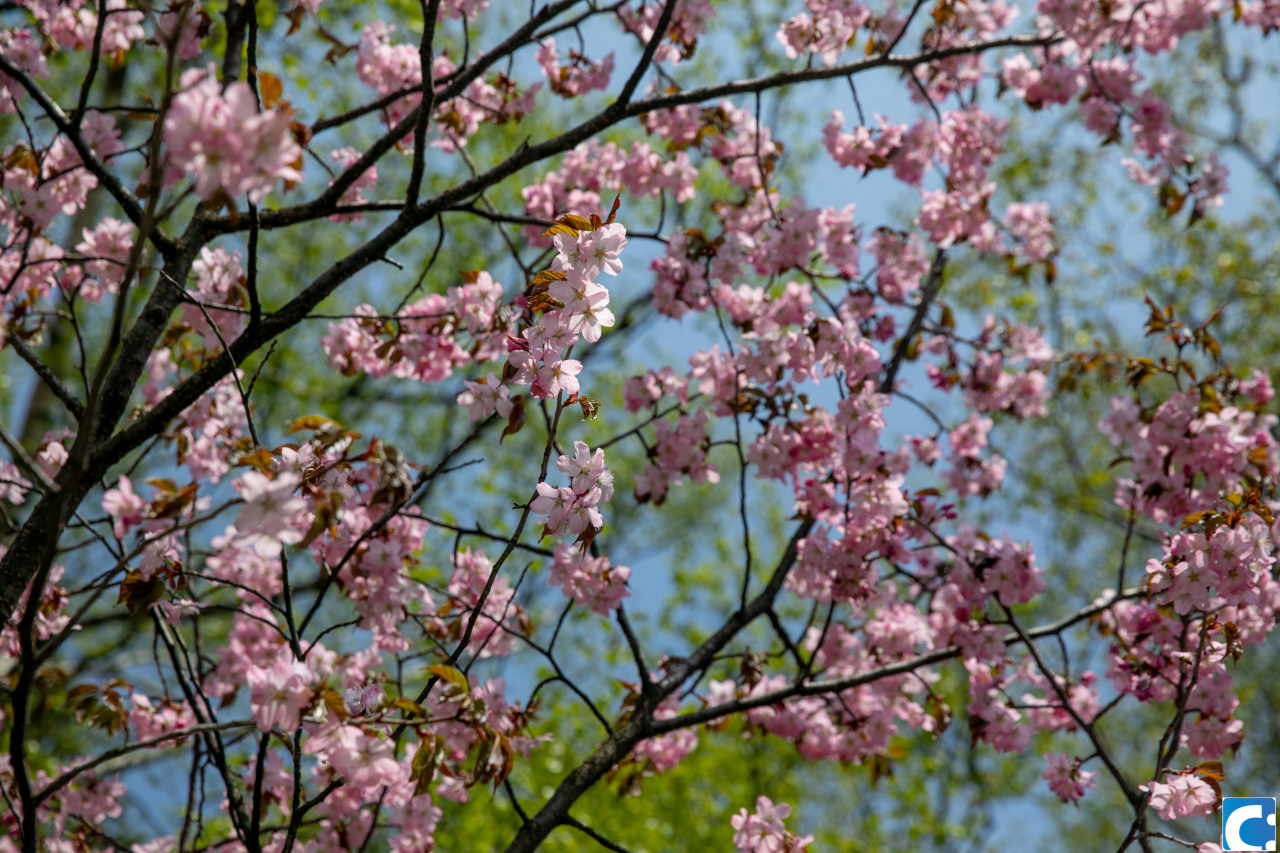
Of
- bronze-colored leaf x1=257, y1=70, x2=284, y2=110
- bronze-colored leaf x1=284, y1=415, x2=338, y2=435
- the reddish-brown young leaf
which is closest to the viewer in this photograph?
bronze-colored leaf x1=257, y1=70, x2=284, y2=110

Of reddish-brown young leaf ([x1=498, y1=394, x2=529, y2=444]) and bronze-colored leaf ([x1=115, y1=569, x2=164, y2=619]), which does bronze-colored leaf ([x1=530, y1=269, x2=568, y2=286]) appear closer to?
reddish-brown young leaf ([x1=498, y1=394, x2=529, y2=444])

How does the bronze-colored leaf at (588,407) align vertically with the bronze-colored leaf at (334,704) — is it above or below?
above

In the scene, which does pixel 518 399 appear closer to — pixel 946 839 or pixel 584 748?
pixel 584 748

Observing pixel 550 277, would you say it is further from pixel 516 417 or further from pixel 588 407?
pixel 516 417

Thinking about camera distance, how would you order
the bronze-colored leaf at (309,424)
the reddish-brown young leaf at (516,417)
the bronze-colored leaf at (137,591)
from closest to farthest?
1. the bronze-colored leaf at (309,424)
2. the bronze-colored leaf at (137,591)
3. the reddish-brown young leaf at (516,417)

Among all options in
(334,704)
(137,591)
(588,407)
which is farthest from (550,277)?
(137,591)

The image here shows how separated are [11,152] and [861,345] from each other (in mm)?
3029

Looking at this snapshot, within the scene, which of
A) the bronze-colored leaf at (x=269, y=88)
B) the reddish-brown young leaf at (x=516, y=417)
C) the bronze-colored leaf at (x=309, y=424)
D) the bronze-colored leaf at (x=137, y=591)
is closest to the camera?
the bronze-colored leaf at (x=269, y=88)

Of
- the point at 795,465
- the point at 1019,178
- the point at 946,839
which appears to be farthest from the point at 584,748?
the point at 1019,178

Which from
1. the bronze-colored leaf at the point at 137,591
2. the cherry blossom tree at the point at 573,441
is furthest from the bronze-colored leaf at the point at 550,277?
the bronze-colored leaf at the point at 137,591

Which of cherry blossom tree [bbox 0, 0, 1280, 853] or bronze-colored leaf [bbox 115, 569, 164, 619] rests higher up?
cherry blossom tree [bbox 0, 0, 1280, 853]

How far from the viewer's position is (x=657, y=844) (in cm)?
715

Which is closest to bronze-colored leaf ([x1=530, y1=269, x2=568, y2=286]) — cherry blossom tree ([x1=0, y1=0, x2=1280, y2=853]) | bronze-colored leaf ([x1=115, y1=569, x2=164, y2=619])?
cherry blossom tree ([x1=0, y1=0, x2=1280, y2=853])

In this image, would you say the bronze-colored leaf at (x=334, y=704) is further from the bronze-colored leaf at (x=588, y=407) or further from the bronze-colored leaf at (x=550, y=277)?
the bronze-colored leaf at (x=550, y=277)
